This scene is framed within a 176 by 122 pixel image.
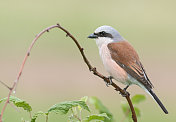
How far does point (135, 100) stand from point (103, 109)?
28cm

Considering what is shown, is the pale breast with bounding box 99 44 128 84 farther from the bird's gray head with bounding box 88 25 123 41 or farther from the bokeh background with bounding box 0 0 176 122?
the bokeh background with bounding box 0 0 176 122

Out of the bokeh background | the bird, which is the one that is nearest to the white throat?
the bird

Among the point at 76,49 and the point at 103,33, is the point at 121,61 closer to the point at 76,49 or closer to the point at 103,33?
the point at 103,33

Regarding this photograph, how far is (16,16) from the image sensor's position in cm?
1939

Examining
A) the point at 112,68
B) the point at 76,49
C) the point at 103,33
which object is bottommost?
the point at 112,68

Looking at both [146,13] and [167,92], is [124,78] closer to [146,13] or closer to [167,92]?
[167,92]

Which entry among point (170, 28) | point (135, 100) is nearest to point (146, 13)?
point (170, 28)

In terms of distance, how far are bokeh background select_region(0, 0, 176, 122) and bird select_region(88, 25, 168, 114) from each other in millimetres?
3974

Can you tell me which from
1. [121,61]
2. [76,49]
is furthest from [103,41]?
[76,49]

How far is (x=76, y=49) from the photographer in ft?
48.9

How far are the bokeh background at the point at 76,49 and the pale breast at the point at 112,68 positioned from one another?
12.9 ft

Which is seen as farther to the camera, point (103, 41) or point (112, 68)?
point (103, 41)

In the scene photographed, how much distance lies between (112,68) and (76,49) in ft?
34.8

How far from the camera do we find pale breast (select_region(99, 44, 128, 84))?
4.28m
